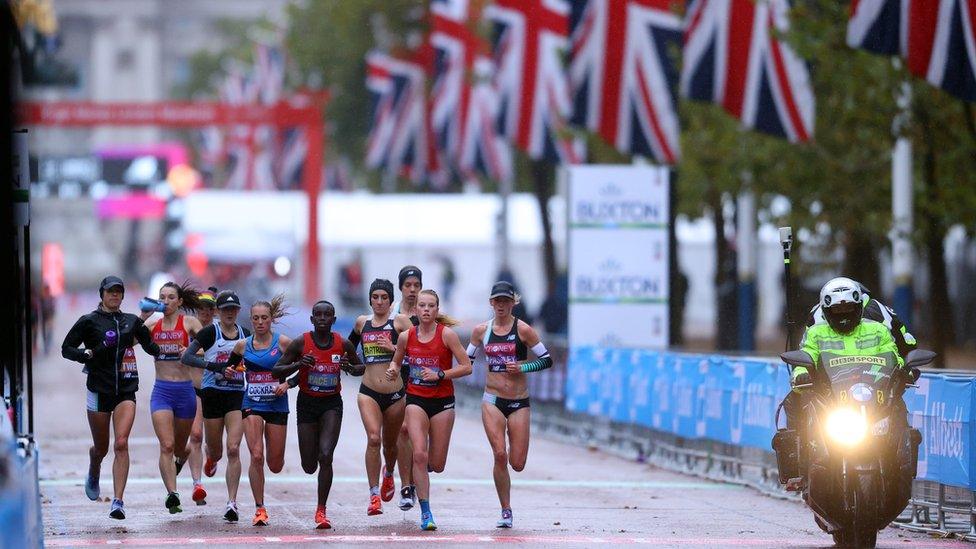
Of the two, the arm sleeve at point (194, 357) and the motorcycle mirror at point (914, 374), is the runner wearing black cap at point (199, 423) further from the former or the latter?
the motorcycle mirror at point (914, 374)

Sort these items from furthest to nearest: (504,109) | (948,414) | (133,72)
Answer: (133,72), (504,109), (948,414)

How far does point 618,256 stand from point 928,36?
596 cm

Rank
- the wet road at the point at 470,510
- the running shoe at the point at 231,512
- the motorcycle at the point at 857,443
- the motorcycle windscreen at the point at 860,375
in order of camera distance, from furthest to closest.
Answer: the running shoe at the point at 231,512
the wet road at the point at 470,510
the motorcycle windscreen at the point at 860,375
the motorcycle at the point at 857,443

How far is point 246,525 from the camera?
15750 mm

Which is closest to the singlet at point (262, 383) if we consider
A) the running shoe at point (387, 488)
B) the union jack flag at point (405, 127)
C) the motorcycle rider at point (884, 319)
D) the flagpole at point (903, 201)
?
the running shoe at point (387, 488)

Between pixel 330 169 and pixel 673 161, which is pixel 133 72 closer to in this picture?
pixel 330 169

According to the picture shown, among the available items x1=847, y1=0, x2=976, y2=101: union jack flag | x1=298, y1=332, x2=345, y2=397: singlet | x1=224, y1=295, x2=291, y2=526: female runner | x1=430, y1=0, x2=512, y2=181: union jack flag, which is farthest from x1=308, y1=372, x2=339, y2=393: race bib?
x1=430, y1=0, x2=512, y2=181: union jack flag

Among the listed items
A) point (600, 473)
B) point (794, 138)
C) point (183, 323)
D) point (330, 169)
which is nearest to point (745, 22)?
point (794, 138)

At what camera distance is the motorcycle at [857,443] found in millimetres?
13719

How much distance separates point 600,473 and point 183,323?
6097 mm

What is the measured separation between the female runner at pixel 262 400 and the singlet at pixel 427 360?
3.28 ft

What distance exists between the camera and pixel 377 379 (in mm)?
16203

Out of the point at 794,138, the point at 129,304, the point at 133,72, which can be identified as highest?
the point at 133,72

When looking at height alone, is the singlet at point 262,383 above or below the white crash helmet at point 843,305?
below
